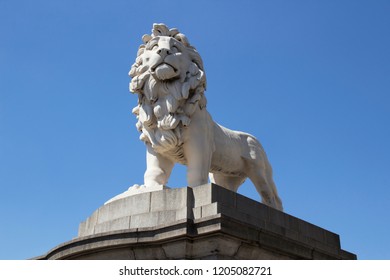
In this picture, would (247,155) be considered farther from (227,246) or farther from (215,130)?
(227,246)

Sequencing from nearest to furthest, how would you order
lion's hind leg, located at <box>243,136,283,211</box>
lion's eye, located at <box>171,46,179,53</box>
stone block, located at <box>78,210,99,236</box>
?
stone block, located at <box>78,210,99,236</box>, lion's eye, located at <box>171,46,179,53</box>, lion's hind leg, located at <box>243,136,283,211</box>

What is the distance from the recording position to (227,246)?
6.86 m

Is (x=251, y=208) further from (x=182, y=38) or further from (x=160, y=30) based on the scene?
(x=160, y=30)

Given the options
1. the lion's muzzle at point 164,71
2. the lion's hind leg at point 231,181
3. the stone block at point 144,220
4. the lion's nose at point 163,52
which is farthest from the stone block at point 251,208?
the lion's nose at point 163,52

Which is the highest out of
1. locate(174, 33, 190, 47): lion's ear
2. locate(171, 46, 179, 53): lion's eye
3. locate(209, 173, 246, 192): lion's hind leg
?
locate(174, 33, 190, 47): lion's ear

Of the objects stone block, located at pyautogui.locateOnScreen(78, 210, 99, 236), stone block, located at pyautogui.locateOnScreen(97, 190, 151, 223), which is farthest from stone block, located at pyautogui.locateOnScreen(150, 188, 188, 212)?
stone block, located at pyautogui.locateOnScreen(78, 210, 99, 236)

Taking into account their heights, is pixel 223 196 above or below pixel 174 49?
below

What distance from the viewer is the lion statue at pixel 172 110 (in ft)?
28.4

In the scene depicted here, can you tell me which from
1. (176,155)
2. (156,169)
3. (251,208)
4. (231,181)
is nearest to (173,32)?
(176,155)

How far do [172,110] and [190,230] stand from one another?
239 cm

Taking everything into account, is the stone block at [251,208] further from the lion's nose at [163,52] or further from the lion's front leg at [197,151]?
the lion's nose at [163,52]

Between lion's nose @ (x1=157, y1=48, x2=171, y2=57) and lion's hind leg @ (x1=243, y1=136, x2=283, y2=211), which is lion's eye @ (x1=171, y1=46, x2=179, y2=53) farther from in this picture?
lion's hind leg @ (x1=243, y1=136, x2=283, y2=211)

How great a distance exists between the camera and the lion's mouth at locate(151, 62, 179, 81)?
342 inches

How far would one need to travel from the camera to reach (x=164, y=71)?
28.5 ft
